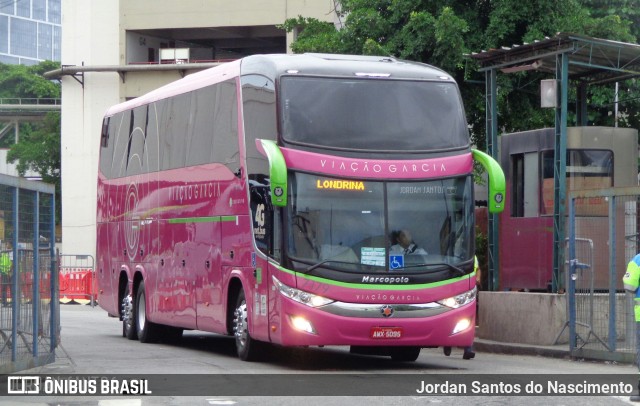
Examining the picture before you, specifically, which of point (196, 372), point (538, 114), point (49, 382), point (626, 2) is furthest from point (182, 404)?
point (626, 2)

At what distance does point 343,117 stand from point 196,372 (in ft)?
12.8

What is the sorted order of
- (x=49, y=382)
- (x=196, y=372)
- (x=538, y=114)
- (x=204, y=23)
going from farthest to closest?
(x=204, y=23) < (x=538, y=114) < (x=196, y=372) < (x=49, y=382)

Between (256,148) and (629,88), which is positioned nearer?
(256,148)

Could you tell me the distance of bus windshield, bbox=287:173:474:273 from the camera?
1606 centimetres

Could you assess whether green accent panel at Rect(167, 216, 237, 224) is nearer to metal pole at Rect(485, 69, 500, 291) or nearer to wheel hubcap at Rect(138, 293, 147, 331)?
wheel hubcap at Rect(138, 293, 147, 331)

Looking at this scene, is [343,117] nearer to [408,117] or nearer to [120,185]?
[408,117]

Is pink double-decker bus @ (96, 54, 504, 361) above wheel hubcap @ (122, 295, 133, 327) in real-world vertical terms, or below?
above

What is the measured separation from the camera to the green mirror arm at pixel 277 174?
1559 centimetres

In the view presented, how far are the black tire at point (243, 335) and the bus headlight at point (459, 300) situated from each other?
9.71ft

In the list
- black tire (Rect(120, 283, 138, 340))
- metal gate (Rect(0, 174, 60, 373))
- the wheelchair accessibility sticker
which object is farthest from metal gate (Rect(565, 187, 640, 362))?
black tire (Rect(120, 283, 138, 340))

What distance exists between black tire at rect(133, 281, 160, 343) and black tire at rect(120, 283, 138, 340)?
0.51 ft

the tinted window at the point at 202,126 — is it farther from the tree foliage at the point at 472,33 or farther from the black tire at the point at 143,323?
the tree foliage at the point at 472,33

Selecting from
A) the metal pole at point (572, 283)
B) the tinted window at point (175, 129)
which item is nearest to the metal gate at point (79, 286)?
the tinted window at point (175, 129)

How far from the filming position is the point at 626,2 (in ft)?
105
